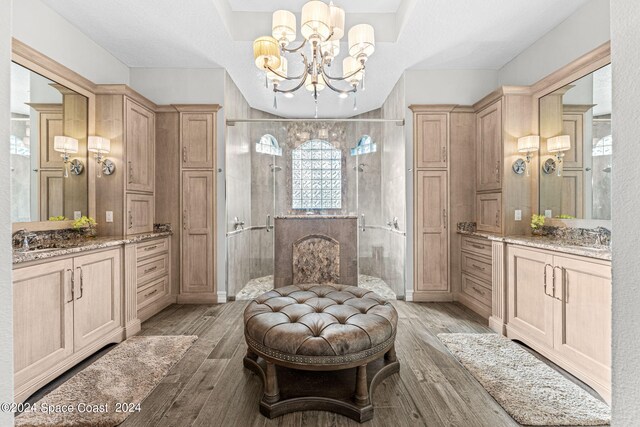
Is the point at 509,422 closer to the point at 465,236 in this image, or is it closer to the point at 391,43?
the point at 465,236

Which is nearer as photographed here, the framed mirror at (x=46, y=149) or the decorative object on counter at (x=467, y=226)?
the framed mirror at (x=46, y=149)

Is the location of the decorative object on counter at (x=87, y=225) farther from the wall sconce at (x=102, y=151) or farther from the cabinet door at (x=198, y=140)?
the cabinet door at (x=198, y=140)

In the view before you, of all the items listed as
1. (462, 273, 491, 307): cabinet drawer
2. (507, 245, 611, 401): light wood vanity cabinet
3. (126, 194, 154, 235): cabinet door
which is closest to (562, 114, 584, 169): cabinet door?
(507, 245, 611, 401): light wood vanity cabinet

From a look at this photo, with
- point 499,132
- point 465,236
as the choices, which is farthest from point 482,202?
point 499,132

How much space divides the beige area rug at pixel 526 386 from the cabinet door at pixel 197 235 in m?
2.94

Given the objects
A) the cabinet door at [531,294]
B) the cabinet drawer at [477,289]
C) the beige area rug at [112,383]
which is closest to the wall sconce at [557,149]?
the cabinet door at [531,294]

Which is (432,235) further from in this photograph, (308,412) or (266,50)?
(266,50)

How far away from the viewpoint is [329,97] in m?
5.02

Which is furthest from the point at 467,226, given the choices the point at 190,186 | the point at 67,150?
the point at 67,150

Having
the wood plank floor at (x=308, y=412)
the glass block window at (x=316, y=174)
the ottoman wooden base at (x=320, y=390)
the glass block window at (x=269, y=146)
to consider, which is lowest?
the wood plank floor at (x=308, y=412)

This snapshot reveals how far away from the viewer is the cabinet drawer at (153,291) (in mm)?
3395

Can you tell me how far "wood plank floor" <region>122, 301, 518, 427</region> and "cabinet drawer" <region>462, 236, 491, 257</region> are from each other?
955 mm

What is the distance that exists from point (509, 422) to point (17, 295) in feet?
10.0

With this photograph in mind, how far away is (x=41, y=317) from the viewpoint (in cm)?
209
